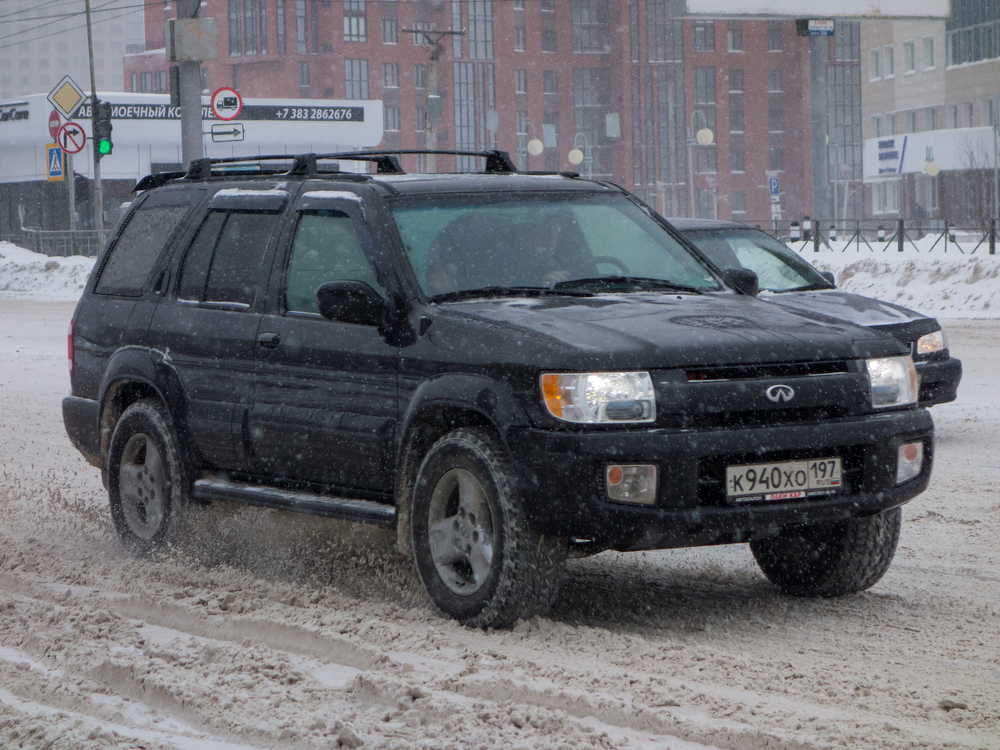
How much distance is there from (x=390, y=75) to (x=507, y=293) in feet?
289

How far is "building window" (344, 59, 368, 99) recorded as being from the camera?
293 feet

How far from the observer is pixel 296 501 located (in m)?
6.09

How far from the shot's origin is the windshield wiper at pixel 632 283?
592cm

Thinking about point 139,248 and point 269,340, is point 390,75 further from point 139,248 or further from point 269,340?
point 269,340

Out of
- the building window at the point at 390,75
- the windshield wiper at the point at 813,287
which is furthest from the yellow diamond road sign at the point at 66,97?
the building window at the point at 390,75

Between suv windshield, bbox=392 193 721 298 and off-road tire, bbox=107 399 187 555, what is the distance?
5.45ft

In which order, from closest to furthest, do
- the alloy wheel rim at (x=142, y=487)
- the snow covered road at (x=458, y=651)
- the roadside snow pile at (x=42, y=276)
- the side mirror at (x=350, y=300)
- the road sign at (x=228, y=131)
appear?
the snow covered road at (x=458, y=651)
the side mirror at (x=350, y=300)
the alloy wheel rim at (x=142, y=487)
the road sign at (x=228, y=131)
the roadside snow pile at (x=42, y=276)

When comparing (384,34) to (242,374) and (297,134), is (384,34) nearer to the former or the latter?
(297,134)

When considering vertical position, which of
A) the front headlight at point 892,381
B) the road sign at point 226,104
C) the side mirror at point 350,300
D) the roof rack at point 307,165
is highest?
the road sign at point 226,104

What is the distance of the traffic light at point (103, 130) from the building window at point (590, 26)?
73700 mm

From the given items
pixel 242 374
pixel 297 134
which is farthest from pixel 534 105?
pixel 242 374

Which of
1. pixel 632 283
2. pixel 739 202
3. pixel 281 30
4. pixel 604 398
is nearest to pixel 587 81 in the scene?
pixel 739 202

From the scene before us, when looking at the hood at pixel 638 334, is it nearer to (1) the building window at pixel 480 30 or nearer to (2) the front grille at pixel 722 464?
(2) the front grille at pixel 722 464

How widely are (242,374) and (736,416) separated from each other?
2256 millimetres
